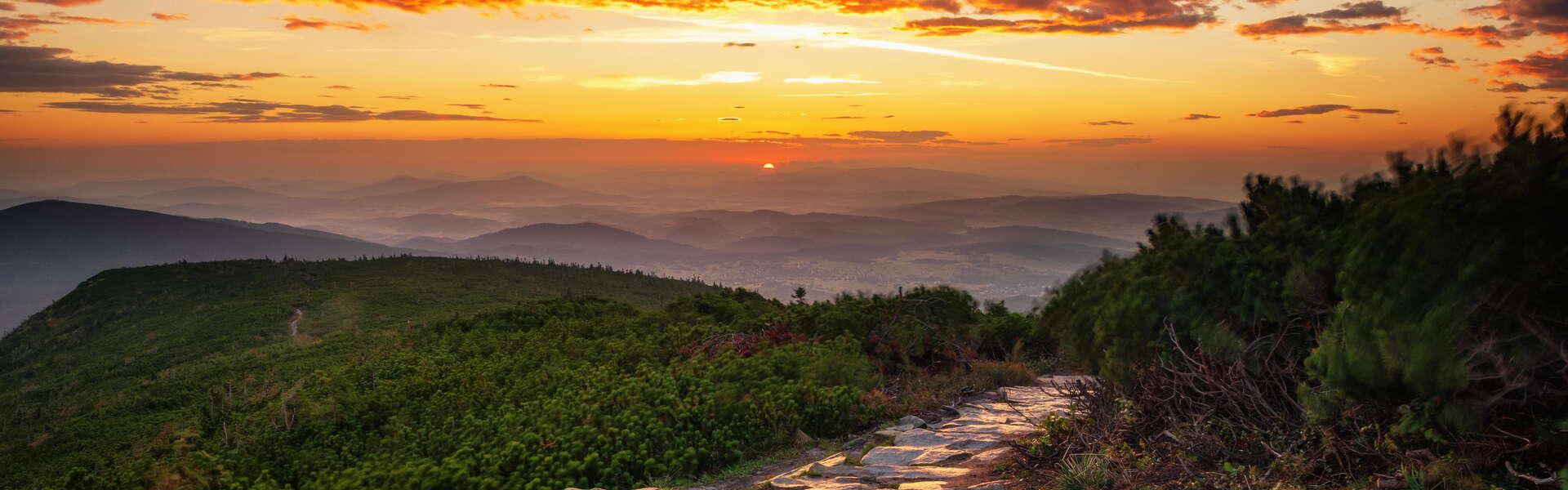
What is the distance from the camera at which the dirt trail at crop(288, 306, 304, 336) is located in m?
25.1

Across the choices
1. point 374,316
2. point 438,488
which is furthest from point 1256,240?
point 374,316

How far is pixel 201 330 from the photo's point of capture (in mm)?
27266

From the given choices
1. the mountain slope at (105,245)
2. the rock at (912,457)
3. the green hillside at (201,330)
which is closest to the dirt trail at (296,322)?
the green hillside at (201,330)

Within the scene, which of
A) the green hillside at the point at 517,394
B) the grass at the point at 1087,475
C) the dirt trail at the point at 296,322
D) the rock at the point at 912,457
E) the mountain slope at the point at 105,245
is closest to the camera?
the grass at the point at 1087,475

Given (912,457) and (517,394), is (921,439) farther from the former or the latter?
(517,394)

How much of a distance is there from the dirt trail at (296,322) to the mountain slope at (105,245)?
5819 inches

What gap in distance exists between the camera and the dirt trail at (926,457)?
24.7 feet

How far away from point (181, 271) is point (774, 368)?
40869 millimetres

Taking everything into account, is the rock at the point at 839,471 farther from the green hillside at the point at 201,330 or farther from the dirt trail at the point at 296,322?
the dirt trail at the point at 296,322

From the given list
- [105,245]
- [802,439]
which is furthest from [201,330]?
[105,245]

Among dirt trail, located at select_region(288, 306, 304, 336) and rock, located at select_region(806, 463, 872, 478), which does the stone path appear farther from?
dirt trail, located at select_region(288, 306, 304, 336)

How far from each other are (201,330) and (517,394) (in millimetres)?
20660

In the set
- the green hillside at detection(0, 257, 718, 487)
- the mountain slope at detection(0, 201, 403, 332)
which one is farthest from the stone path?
the mountain slope at detection(0, 201, 403, 332)

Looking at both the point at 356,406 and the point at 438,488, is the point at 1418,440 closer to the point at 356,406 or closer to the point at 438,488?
the point at 438,488
